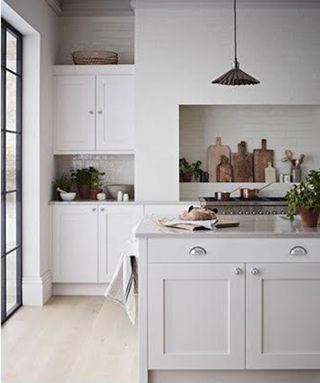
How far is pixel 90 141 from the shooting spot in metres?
6.26

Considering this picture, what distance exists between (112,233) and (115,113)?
4.15 feet

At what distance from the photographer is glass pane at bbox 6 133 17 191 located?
525cm

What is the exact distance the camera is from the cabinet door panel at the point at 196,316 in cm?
339

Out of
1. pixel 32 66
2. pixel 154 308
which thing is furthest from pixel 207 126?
pixel 154 308

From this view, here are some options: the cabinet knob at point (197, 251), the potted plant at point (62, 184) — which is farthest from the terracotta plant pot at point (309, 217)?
the potted plant at point (62, 184)

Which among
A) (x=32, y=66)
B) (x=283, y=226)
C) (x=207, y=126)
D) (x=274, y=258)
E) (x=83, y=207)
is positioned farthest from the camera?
(x=207, y=126)

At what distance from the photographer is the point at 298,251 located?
3365mm

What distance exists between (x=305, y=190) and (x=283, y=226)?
0.95ft

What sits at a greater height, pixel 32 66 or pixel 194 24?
pixel 194 24

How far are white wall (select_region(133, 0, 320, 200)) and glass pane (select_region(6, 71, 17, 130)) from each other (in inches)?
51.3

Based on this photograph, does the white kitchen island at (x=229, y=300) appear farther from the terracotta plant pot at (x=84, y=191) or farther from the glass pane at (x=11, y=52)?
the terracotta plant pot at (x=84, y=191)

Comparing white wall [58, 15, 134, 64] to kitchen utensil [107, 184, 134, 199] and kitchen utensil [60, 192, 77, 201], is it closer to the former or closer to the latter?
kitchen utensil [107, 184, 134, 199]

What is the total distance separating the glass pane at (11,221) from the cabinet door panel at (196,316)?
2248mm

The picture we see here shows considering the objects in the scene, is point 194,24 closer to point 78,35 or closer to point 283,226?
point 78,35
